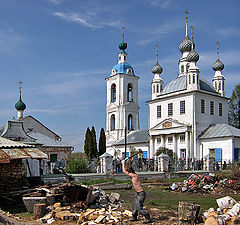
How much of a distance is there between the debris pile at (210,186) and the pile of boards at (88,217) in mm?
6444

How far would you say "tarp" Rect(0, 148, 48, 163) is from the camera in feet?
36.6

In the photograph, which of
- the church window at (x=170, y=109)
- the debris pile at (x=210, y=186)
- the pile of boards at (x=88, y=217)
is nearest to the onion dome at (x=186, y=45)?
the church window at (x=170, y=109)

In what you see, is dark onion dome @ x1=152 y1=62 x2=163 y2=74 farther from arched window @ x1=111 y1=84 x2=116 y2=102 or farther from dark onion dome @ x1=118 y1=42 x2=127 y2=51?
dark onion dome @ x1=118 y1=42 x2=127 y2=51

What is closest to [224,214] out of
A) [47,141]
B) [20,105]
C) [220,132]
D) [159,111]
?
[220,132]

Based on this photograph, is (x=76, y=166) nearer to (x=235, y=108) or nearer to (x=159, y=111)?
(x=159, y=111)

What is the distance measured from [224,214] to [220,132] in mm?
23980

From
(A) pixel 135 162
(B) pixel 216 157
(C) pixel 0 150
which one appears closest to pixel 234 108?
(B) pixel 216 157

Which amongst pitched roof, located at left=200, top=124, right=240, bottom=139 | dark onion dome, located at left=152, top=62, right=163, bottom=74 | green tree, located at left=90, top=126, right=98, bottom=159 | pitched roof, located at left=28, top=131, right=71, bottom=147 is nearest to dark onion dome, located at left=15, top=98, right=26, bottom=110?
pitched roof, located at left=28, top=131, right=71, bottom=147

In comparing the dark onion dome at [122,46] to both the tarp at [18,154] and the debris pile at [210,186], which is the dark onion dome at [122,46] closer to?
the debris pile at [210,186]

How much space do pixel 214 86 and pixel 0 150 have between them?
30265mm

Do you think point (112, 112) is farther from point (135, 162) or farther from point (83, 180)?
point (83, 180)

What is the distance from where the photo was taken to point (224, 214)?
820 cm

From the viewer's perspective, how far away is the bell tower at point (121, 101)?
4606 cm

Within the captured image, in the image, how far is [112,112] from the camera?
4728cm
